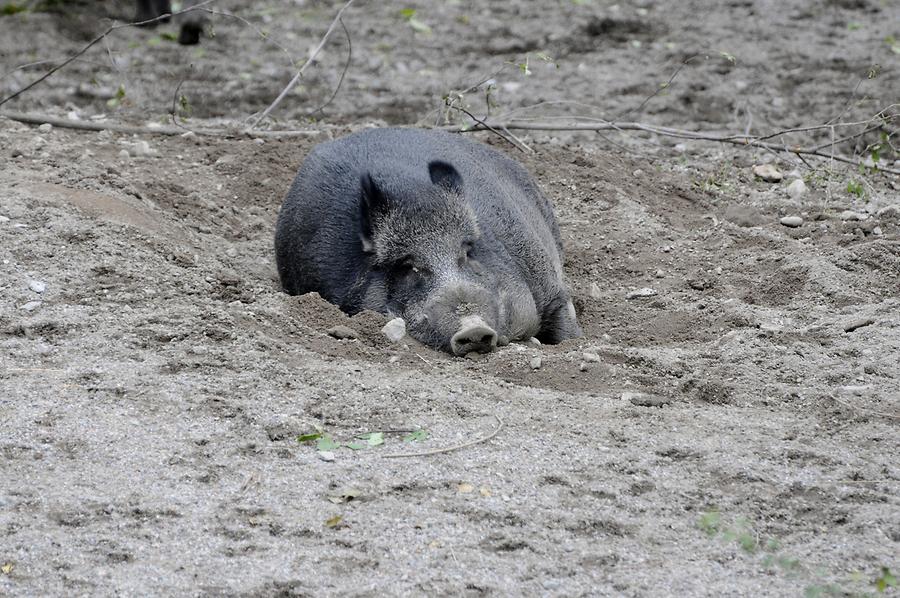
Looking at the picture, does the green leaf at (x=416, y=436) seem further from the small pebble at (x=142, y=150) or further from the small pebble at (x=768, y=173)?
the small pebble at (x=768, y=173)

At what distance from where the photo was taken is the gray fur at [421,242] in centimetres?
603

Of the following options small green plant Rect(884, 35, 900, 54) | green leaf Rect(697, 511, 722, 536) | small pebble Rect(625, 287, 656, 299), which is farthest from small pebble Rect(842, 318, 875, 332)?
small green plant Rect(884, 35, 900, 54)

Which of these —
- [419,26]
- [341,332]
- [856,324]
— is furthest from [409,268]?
[419,26]

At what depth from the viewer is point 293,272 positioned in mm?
6742

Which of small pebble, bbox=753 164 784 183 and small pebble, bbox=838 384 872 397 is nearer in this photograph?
small pebble, bbox=838 384 872 397

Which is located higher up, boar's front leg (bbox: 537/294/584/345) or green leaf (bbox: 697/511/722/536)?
green leaf (bbox: 697/511/722/536)

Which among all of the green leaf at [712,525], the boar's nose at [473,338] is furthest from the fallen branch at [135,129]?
the green leaf at [712,525]

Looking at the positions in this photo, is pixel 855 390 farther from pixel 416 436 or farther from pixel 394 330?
pixel 394 330

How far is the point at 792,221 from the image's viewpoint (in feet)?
24.9

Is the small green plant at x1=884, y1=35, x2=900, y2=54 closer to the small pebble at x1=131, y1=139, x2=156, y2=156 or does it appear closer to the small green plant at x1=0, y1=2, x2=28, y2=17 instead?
the small pebble at x1=131, y1=139, x2=156, y2=156

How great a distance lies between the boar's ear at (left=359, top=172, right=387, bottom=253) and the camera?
6.23m

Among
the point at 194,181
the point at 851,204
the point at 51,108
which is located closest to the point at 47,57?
the point at 51,108

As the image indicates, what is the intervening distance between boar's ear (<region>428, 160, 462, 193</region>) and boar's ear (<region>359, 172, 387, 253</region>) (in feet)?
1.03

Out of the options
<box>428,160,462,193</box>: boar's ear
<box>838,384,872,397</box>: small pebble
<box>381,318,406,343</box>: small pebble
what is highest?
<box>428,160,462,193</box>: boar's ear
